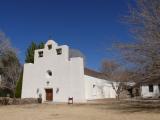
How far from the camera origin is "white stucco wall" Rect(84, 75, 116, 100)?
33.7 metres

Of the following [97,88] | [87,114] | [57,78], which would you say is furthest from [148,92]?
[87,114]

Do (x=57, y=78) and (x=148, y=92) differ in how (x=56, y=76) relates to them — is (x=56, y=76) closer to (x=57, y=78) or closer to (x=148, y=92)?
(x=57, y=78)

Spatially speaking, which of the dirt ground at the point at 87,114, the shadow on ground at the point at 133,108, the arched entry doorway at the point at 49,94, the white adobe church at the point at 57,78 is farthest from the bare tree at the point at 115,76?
the dirt ground at the point at 87,114

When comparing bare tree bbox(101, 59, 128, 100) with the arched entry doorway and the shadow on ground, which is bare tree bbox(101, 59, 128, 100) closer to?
the arched entry doorway

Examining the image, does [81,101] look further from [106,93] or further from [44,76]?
[106,93]

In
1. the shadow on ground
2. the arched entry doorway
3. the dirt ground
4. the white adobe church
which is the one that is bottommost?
the dirt ground

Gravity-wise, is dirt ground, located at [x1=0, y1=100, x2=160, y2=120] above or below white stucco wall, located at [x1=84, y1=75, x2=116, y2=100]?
below

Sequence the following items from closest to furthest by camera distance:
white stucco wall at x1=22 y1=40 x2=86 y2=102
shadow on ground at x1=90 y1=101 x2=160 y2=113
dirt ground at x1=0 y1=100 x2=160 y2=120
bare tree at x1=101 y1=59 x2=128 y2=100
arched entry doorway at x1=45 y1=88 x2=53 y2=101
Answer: dirt ground at x1=0 y1=100 x2=160 y2=120, shadow on ground at x1=90 y1=101 x2=160 y2=113, white stucco wall at x1=22 y1=40 x2=86 y2=102, arched entry doorway at x1=45 y1=88 x2=53 y2=101, bare tree at x1=101 y1=59 x2=128 y2=100

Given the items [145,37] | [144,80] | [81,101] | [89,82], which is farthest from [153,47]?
[89,82]

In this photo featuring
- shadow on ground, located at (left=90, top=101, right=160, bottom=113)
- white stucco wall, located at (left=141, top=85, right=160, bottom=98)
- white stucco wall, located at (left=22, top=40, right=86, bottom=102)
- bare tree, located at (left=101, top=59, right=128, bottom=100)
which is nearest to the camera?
shadow on ground, located at (left=90, top=101, right=160, bottom=113)

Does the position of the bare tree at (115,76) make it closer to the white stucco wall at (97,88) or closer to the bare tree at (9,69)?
the white stucco wall at (97,88)

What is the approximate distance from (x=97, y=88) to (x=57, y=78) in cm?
827

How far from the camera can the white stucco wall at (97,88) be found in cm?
3371

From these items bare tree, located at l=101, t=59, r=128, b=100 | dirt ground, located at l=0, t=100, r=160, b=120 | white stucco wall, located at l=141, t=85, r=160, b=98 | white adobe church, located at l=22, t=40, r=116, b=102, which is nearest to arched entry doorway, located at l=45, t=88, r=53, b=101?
white adobe church, located at l=22, t=40, r=116, b=102
